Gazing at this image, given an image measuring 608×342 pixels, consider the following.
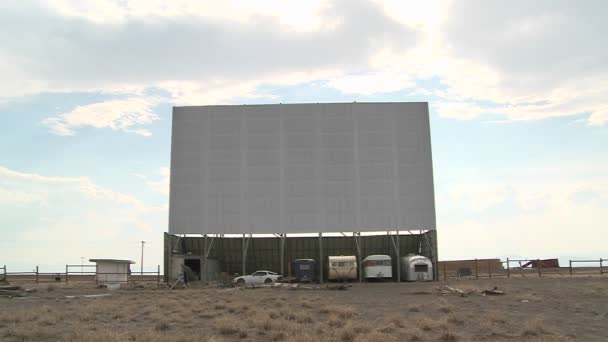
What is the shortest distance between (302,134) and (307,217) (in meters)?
7.91

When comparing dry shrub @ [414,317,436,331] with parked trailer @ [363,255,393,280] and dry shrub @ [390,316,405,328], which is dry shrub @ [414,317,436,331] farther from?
parked trailer @ [363,255,393,280]

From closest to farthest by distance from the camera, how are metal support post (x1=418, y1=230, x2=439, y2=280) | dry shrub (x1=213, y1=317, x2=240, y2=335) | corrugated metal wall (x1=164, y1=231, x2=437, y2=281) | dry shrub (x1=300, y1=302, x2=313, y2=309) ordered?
dry shrub (x1=213, y1=317, x2=240, y2=335)
dry shrub (x1=300, y1=302, x2=313, y2=309)
metal support post (x1=418, y1=230, x2=439, y2=280)
corrugated metal wall (x1=164, y1=231, x2=437, y2=281)

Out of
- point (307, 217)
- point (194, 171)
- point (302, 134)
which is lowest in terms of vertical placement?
point (307, 217)

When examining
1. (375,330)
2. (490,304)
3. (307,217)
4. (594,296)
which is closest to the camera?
(375,330)

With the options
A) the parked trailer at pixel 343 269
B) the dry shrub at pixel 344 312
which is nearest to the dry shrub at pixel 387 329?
the dry shrub at pixel 344 312

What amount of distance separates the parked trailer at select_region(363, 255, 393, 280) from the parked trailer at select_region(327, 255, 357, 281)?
4.05 feet

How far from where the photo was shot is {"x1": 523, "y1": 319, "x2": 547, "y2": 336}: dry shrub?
15695 mm

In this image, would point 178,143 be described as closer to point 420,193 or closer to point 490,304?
point 420,193

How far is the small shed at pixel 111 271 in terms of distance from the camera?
153 ft

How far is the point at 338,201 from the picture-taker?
175ft

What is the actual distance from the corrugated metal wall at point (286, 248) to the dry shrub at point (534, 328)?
39.2m

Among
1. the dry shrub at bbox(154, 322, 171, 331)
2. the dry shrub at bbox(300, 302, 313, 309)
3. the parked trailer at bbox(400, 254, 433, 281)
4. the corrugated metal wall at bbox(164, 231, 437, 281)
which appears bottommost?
the dry shrub at bbox(154, 322, 171, 331)

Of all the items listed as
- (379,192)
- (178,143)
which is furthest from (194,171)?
(379,192)

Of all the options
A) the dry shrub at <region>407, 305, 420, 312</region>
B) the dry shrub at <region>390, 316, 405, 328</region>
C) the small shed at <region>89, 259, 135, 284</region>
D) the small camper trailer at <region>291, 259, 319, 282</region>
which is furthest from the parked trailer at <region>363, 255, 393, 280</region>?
the dry shrub at <region>390, 316, 405, 328</region>
